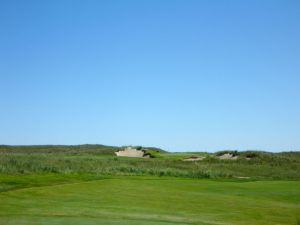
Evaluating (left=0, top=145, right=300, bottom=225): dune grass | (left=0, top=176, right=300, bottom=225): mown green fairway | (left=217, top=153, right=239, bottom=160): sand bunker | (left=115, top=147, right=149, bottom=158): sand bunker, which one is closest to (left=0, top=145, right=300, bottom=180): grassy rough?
(left=217, top=153, right=239, bottom=160): sand bunker

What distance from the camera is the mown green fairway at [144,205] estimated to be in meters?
17.7

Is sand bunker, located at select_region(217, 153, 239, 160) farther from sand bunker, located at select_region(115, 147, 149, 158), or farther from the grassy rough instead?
sand bunker, located at select_region(115, 147, 149, 158)

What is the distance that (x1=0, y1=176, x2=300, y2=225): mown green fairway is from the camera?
58.1 feet

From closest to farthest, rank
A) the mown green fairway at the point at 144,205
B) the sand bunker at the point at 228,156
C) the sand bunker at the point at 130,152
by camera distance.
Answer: the mown green fairway at the point at 144,205, the sand bunker at the point at 228,156, the sand bunker at the point at 130,152

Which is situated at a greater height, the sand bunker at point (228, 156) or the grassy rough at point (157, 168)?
the sand bunker at point (228, 156)

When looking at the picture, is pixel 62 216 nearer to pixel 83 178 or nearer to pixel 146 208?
pixel 146 208

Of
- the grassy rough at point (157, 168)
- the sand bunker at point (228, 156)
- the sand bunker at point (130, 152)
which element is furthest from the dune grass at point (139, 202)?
the sand bunker at point (130, 152)

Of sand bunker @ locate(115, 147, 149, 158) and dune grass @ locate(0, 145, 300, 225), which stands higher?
sand bunker @ locate(115, 147, 149, 158)

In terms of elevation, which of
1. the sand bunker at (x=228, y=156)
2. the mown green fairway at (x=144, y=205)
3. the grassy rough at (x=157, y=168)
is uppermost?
the sand bunker at (x=228, y=156)

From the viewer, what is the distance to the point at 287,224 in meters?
18.2

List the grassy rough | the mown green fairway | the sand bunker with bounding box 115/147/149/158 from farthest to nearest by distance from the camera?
the sand bunker with bounding box 115/147/149/158 < the grassy rough < the mown green fairway

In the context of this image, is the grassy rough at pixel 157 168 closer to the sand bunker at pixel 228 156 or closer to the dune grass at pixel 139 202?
the sand bunker at pixel 228 156

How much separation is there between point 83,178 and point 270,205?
1470 cm

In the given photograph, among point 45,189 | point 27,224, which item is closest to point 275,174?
point 45,189
